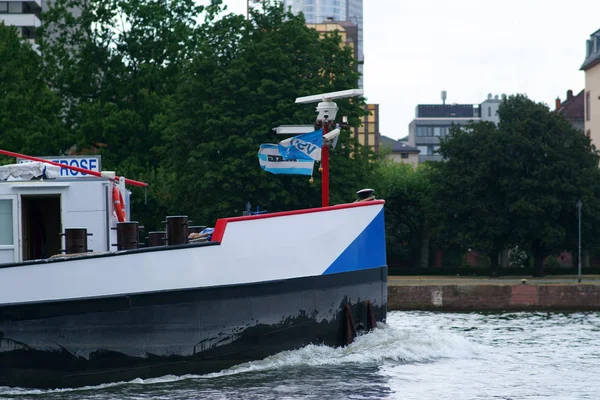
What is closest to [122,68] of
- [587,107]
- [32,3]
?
[32,3]

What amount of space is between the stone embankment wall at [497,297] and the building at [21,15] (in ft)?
166

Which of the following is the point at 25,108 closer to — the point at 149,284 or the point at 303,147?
the point at 303,147

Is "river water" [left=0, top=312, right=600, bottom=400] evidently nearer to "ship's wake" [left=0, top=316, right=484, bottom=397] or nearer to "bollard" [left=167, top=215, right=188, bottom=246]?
"ship's wake" [left=0, top=316, right=484, bottom=397]

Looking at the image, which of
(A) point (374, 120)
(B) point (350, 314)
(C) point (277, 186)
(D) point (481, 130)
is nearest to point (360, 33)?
(A) point (374, 120)

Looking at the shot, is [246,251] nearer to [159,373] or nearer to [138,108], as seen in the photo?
[159,373]

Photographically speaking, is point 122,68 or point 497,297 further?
point 122,68

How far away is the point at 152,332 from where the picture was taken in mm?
16219

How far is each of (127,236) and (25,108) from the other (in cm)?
3059

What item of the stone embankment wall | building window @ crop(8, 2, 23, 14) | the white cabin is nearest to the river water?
the white cabin

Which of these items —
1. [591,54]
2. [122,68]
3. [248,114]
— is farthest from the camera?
[591,54]

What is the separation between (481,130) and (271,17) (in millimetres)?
15248

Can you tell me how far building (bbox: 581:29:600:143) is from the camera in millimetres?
76062

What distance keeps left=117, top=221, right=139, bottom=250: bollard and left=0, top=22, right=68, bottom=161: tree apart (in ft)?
94.6

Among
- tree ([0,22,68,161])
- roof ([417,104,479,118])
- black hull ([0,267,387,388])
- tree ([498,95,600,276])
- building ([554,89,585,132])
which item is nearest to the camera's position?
black hull ([0,267,387,388])
